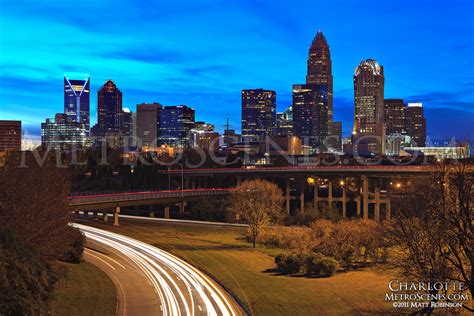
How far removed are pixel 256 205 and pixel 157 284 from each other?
91.6 ft

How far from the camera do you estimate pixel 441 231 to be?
92.9 feet

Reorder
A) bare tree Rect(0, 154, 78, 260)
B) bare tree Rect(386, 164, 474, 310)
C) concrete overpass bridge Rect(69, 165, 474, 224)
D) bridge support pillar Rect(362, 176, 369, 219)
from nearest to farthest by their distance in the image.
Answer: bare tree Rect(386, 164, 474, 310) < bare tree Rect(0, 154, 78, 260) < concrete overpass bridge Rect(69, 165, 474, 224) < bridge support pillar Rect(362, 176, 369, 219)

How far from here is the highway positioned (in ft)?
104

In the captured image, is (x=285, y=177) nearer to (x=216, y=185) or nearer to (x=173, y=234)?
(x=216, y=185)

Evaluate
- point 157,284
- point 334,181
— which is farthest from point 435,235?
point 334,181

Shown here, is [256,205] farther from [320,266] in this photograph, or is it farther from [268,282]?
[268,282]

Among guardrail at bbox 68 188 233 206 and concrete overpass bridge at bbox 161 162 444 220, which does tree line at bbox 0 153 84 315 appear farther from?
concrete overpass bridge at bbox 161 162 444 220

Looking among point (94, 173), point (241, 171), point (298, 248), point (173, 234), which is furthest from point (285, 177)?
point (298, 248)

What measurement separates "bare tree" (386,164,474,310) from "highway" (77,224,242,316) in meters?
10.1

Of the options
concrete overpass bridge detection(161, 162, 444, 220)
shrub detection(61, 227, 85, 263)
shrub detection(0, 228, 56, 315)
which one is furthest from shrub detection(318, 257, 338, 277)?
concrete overpass bridge detection(161, 162, 444, 220)

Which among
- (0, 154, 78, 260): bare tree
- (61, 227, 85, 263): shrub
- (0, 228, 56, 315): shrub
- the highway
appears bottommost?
the highway

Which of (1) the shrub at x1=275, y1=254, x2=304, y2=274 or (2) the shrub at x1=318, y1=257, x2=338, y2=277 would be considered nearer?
(2) the shrub at x1=318, y1=257, x2=338, y2=277

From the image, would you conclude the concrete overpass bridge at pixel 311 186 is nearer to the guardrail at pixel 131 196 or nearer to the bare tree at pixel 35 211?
the guardrail at pixel 131 196

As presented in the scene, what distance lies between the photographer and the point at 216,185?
132 m
